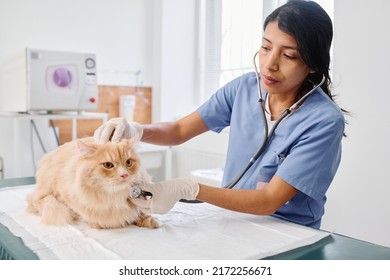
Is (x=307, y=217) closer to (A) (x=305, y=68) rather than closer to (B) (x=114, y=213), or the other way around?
(A) (x=305, y=68)

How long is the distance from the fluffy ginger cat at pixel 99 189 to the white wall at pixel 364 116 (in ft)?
4.96

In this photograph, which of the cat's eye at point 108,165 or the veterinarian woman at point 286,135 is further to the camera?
the veterinarian woman at point 286,135

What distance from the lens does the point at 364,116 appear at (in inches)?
83.9

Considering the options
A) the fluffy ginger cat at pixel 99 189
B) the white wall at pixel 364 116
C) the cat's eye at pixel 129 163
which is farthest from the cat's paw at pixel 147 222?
the white wall at pixel 364 116

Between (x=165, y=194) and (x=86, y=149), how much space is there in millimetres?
250

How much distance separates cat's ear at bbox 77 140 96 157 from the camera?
100 cm

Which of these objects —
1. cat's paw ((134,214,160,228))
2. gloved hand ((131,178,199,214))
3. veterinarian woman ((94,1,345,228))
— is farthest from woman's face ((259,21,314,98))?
cat's paw ((134,214,160,228))

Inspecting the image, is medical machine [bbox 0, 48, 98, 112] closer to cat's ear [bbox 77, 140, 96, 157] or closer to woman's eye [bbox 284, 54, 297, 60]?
cat's ear [bbox 77, 140, 96, 157]

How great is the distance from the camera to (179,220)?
1.13 meters

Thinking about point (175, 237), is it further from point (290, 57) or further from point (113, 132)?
point (290, 57)

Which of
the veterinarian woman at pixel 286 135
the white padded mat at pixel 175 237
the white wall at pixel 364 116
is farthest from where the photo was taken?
the white wall at pixel 364 116

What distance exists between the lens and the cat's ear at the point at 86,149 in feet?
3.28

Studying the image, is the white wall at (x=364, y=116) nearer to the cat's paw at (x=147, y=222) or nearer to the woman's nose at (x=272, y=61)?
the woman's nose at (x=272, y=61)
